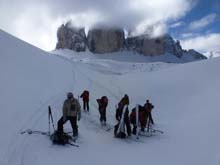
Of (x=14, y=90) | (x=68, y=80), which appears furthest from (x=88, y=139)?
(x=68, y=80)

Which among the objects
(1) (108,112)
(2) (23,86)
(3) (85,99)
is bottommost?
(1) (108,112)

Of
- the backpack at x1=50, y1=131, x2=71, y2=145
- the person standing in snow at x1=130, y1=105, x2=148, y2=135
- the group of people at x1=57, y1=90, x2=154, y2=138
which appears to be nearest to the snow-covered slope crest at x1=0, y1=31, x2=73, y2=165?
the backpack at x1=50, y1=131, x2=71, y2=145

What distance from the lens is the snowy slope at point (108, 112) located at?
1397 cm

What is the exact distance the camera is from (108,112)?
88.8 ft

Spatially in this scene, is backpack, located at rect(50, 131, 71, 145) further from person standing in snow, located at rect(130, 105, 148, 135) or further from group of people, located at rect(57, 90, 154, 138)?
person standing in snow, located at rect(130, 105, 148, 135)

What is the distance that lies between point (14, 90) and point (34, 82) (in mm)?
3983

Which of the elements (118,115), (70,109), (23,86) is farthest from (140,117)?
(23,86)

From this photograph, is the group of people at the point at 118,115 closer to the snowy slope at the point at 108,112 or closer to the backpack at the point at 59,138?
the backpack at the point at 59,138

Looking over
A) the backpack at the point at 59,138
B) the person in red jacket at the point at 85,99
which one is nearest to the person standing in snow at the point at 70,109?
the backpack at the point at 59,138

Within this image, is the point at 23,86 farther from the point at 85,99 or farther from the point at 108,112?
the point at 108,112

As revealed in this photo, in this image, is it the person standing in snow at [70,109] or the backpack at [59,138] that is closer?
the backpack at [59,138]

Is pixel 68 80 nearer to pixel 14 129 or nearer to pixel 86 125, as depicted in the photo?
pixel 86 125

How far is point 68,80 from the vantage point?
3194 centimetres

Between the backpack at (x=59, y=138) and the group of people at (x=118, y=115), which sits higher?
the group of people at (x=118, y=115)
